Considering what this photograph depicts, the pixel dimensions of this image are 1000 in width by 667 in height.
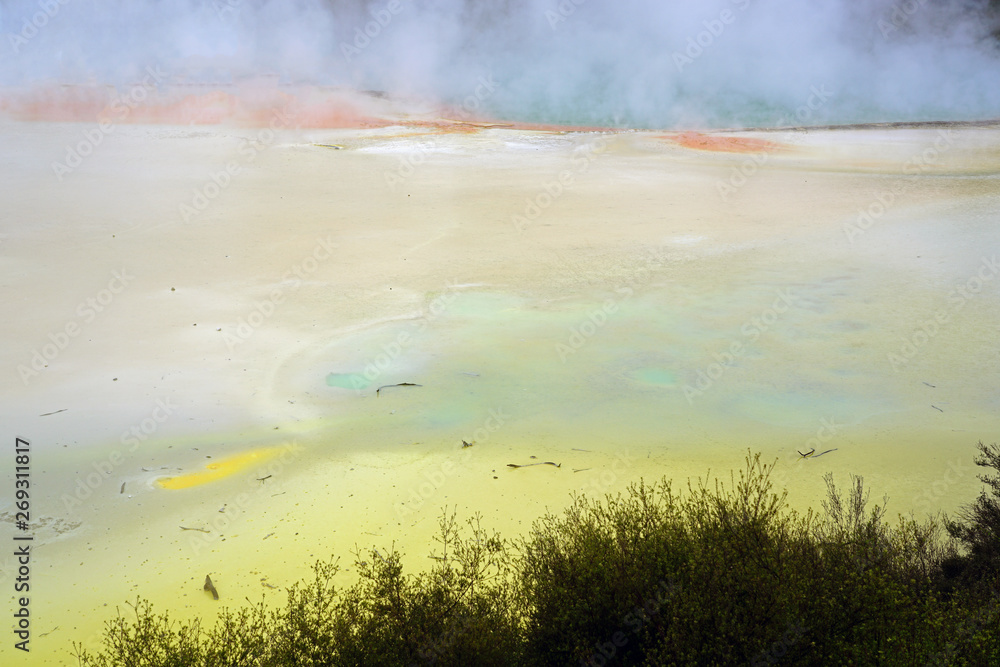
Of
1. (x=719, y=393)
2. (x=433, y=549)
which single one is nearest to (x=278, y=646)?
(x=433, y=549)

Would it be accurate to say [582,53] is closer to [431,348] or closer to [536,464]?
[431,348]

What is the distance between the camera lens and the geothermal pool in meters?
5.93

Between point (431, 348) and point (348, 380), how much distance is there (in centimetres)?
109

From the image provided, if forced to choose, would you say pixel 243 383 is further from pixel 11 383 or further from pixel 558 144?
pixel 558 144

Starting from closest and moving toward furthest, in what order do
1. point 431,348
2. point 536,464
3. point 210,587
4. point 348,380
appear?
point 210,587, point 536,464, point 348,380, point 431,348

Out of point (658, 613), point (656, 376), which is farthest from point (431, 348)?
point (658, 613)

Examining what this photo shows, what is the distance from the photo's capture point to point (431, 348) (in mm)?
8641

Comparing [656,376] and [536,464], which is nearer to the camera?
[536,464]

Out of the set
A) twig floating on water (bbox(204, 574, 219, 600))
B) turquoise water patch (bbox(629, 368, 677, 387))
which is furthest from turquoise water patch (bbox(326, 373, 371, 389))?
twig floating on water (bbox(204, 574, 219, 600))

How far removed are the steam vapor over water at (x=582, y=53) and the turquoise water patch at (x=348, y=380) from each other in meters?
17.0

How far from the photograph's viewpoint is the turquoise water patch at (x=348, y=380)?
781cm

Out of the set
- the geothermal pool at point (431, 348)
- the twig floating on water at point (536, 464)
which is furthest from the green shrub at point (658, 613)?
the twig floating on water at point (536, 464)

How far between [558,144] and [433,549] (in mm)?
14523

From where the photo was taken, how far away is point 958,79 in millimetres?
25859
